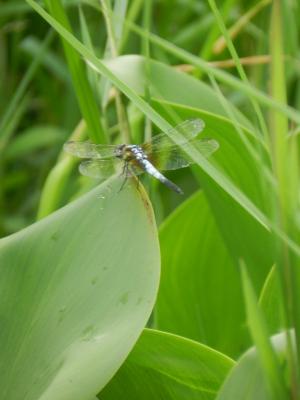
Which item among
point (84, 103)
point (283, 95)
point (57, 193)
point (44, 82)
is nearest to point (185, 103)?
point (84, 103)

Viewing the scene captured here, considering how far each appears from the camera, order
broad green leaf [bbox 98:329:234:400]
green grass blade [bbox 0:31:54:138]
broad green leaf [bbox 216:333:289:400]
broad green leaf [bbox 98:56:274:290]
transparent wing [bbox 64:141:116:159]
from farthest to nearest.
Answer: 1. green grass blade [bbox 0:31:54:138]
2. transparent wing [bbox 64:141:116:159]
3. broad green leaf [bbox 98:56:274:290]
4. broad green leaf [bbox 98:329:234:400]
5. broad green leaf [bbox 216:333:289:400]

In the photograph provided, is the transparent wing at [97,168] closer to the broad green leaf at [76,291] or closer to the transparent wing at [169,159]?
the transparent wing at [169,159]

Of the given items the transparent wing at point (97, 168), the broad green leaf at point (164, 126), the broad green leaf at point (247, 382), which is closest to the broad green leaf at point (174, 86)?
the transparent wing at point (97, 168)

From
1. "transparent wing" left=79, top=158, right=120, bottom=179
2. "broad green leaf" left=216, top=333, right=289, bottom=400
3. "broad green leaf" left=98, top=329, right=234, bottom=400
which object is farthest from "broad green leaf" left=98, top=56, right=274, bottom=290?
"broad green leaf" left=216, top=333, right=289, bottom=400

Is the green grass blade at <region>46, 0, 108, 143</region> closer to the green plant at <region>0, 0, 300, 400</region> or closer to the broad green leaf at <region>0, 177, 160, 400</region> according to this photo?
the green plant at <region>0, 0, 300, 400</region>

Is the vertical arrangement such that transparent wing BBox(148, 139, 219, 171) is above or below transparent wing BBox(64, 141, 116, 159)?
below

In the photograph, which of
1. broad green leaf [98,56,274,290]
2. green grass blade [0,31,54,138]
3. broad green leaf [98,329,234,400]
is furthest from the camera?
green grass blade [0,31,54,138]
